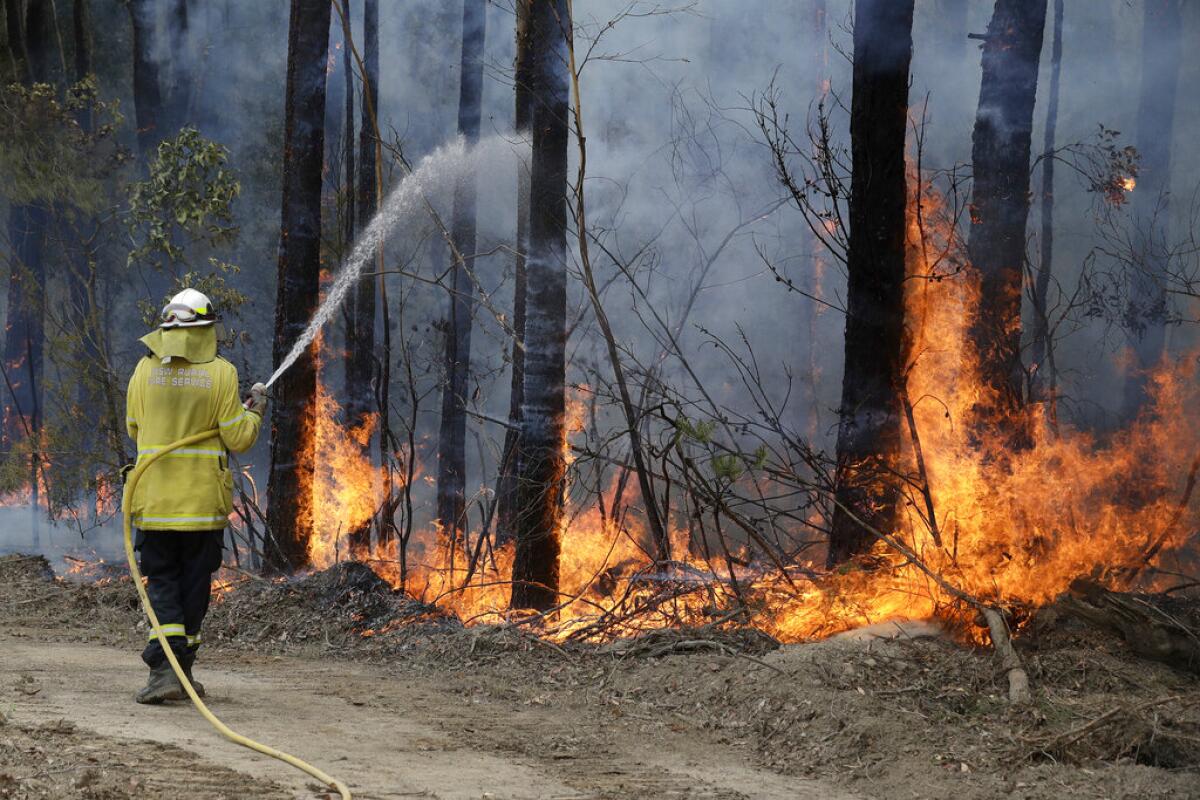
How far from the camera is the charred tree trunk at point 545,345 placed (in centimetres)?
949

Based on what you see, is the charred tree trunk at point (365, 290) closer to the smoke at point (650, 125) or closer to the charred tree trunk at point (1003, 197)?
the smoke at point (650, 125)

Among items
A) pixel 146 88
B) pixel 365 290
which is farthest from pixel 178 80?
pixel 365 290

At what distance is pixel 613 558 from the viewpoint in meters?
12.2

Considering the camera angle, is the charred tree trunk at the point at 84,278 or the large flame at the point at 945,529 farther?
the charred tree trunk at the point at 84,278

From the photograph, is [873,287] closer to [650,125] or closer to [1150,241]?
[1150,241]

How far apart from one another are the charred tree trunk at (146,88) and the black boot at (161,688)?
35.1 ft

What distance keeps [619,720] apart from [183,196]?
1017 cm

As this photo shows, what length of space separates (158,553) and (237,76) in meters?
10.5

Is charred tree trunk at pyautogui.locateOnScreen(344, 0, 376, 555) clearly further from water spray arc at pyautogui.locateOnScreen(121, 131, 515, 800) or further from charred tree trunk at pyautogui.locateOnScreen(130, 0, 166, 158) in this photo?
charred tree trunk at pyautogui.locateOnScreen(130, 0, 166, 158)

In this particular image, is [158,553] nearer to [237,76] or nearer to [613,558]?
[613,558]

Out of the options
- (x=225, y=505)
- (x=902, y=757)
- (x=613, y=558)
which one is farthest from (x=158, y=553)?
(x=613, y=558)

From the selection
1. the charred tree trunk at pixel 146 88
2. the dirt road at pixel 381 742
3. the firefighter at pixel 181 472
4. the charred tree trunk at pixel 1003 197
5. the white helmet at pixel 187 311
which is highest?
the charred tree trunk at pixel 146 88

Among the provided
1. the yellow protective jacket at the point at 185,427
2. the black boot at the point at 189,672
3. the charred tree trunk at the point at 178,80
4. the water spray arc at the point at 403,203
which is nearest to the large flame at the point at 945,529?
the water spray arc at the point at 403,203

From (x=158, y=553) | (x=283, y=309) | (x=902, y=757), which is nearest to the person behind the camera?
(x=902, y=757)
